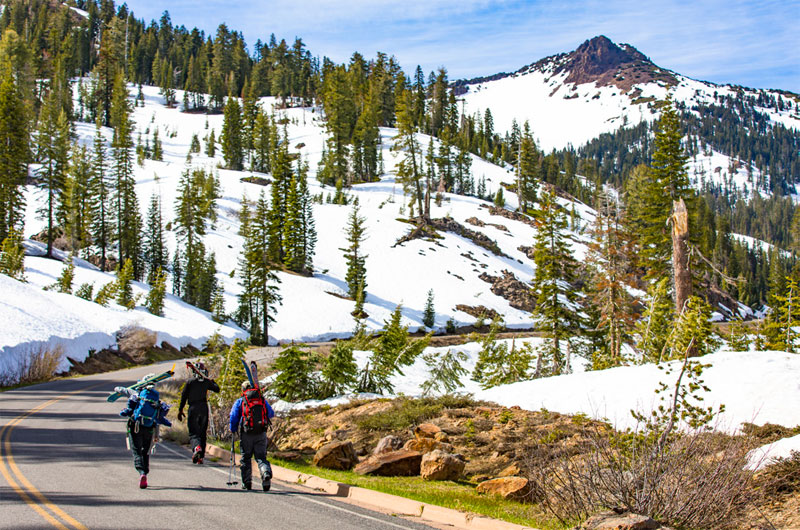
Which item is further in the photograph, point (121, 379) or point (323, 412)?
point (121, 379)

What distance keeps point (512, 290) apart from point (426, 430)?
51777 millimetres

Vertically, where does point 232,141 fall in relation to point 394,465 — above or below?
above

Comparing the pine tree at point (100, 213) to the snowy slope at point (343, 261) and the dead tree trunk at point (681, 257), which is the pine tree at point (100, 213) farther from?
the dead tree trunk at point (681, 257)

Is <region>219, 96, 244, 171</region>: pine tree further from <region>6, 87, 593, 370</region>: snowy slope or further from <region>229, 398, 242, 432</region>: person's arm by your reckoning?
<region>229, 398, 242, 432</region>: person's arm

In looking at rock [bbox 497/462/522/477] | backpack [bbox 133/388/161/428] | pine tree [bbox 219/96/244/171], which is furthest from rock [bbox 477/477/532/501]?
pine tree [bbox 219/96/244/171]

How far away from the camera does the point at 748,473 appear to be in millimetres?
5883

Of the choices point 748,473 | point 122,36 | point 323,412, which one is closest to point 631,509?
point 748,473

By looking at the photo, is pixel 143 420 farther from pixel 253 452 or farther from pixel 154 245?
pixel 154 245

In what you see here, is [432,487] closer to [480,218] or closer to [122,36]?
[480,218]

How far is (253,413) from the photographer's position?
9203 millimetres

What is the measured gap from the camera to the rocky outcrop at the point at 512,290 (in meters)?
60.9

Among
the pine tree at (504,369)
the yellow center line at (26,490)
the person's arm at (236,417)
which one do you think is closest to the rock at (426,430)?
the person's arm at (236,417)

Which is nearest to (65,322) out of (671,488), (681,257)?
(681,257)

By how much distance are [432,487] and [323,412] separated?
8.29m
